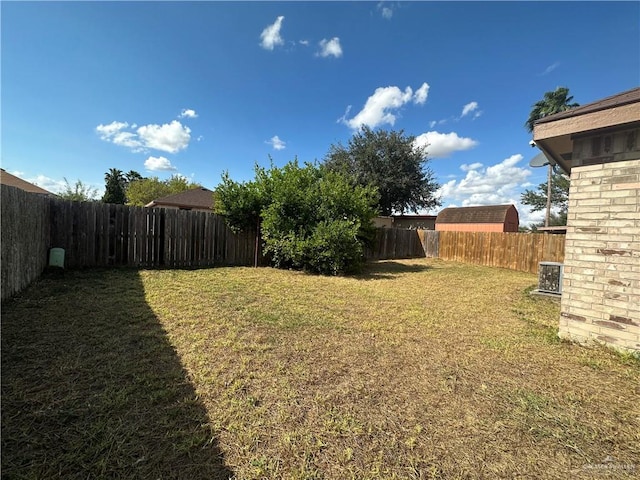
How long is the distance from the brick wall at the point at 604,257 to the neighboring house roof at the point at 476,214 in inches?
954

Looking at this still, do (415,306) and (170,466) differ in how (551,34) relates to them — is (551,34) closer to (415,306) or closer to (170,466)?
(415,306)

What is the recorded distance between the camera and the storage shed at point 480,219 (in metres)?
24.6

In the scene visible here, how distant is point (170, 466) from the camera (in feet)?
4.90

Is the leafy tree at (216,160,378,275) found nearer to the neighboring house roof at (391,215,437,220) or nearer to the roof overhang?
the roof overhang

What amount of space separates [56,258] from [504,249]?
14.9 meters

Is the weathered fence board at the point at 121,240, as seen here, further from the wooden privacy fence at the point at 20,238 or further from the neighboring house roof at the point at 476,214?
the neighboring house roof at the point at 476,214

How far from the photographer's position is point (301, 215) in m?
8.86

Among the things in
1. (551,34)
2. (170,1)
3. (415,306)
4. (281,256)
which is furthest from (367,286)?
(170,1)

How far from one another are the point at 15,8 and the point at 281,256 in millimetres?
6981

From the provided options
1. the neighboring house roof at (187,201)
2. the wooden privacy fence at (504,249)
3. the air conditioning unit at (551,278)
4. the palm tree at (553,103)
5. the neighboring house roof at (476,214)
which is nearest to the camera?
the air conditioning unit at (551,278)

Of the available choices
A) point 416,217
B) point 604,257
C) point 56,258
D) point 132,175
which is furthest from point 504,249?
point 132,175

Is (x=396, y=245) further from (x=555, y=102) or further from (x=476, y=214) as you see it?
(x=555, y=102)

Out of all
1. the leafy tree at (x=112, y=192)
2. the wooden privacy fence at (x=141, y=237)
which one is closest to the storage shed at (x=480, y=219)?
the wooden privacy fence at (x=141, y=237)

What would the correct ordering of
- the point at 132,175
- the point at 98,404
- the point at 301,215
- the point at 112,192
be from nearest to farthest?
the point at 98,404 → the point at 301,215 → the point at 112,192 → the point at 132,175
